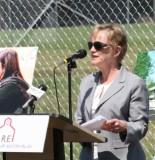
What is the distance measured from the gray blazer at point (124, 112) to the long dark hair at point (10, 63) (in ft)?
8.73

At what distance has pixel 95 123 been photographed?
4.41 m

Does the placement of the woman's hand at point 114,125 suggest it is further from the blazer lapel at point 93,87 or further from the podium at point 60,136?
the blazer lapel at point 93,87

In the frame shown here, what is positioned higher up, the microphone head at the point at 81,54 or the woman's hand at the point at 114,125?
the microphone head at the point at 81,54

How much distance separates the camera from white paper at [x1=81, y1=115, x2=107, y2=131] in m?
4.39

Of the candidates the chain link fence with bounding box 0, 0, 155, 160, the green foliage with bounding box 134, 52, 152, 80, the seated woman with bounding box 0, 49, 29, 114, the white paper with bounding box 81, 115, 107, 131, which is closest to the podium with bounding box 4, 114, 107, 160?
the white paper with bounding box 81, 115, 107, 131

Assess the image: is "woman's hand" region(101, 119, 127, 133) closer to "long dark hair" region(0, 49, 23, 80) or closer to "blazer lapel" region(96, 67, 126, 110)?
"blazer lapel" region(96, 67, 126, 110)

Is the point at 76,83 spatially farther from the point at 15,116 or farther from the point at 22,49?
the point at 15,116

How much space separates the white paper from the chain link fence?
368cm

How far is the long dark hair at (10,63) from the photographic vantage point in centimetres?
734

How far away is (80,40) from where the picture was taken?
9.75 meters

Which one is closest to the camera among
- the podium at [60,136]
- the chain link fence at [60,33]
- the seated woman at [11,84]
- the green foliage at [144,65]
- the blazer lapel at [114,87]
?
the podium at [60,136]

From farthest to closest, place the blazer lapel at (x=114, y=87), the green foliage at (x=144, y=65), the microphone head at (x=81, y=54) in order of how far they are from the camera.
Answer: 1. the green foliage at (x=144, y=65)
2. the microphone head at (x=81, y=54)
3. the blazer lapel at (x=114, y=87)

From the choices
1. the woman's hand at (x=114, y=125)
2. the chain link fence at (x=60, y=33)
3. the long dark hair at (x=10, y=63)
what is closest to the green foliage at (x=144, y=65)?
the long dark hair at (x=10, y=63)

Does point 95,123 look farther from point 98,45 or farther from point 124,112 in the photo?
point 98,45
